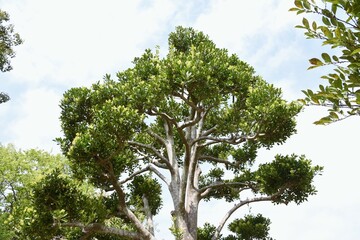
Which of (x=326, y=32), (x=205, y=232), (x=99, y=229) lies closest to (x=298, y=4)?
(x=326, y=32)

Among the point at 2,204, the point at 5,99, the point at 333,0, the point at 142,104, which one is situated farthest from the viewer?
A: the point at 2,204

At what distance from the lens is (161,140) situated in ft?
54.4

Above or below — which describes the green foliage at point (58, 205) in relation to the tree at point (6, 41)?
below

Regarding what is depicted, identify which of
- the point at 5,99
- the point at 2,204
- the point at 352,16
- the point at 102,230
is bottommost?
the point at 352,16

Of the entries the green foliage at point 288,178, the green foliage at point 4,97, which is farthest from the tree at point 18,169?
the green foliage at point 288,178

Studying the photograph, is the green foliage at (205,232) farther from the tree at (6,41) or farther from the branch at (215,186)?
the tree at (6,41)

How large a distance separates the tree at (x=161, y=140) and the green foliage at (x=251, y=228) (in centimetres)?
272

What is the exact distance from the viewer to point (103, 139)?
477 inches

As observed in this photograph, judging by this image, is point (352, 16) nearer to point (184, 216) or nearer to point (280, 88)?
point (280, 88)

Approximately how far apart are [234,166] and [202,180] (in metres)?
2.93

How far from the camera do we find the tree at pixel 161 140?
1263cm

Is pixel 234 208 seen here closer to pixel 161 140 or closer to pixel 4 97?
pixel 161 140

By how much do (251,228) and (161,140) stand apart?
6917 mm

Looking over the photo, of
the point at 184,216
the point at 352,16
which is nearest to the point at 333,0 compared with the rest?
the point at 352,16
